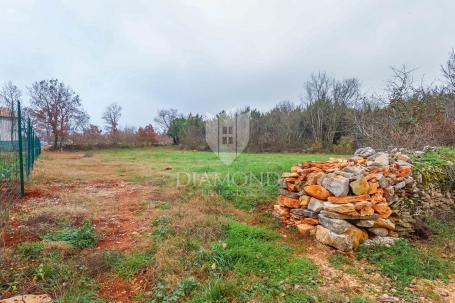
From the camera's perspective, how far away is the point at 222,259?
10.4 ft

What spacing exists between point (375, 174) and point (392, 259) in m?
1.38

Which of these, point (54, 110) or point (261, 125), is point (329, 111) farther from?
point (54, 110)

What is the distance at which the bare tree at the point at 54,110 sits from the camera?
26203 millimetres

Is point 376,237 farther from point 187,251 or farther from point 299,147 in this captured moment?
point 299,147

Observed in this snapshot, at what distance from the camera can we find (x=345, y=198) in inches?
151

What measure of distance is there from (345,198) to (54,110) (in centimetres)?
2969

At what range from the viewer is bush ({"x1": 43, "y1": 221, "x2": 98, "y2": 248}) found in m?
3.55

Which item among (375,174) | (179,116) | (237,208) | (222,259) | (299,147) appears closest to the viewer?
(222,259)

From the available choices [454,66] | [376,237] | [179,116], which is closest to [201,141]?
[179,116]

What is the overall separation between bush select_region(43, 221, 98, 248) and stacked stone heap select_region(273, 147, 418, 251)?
2.93 m

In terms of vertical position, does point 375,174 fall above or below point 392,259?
above

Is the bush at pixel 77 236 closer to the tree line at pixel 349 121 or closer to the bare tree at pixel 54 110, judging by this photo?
the tree line at pixel 349 121

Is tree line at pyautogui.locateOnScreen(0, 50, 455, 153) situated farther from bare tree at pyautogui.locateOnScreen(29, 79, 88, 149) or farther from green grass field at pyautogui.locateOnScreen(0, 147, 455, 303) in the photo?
green grass field at pyautogui.locateOnScreen(0, 147, 455, 303)

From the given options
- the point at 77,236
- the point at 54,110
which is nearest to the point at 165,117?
the point at 54,110
